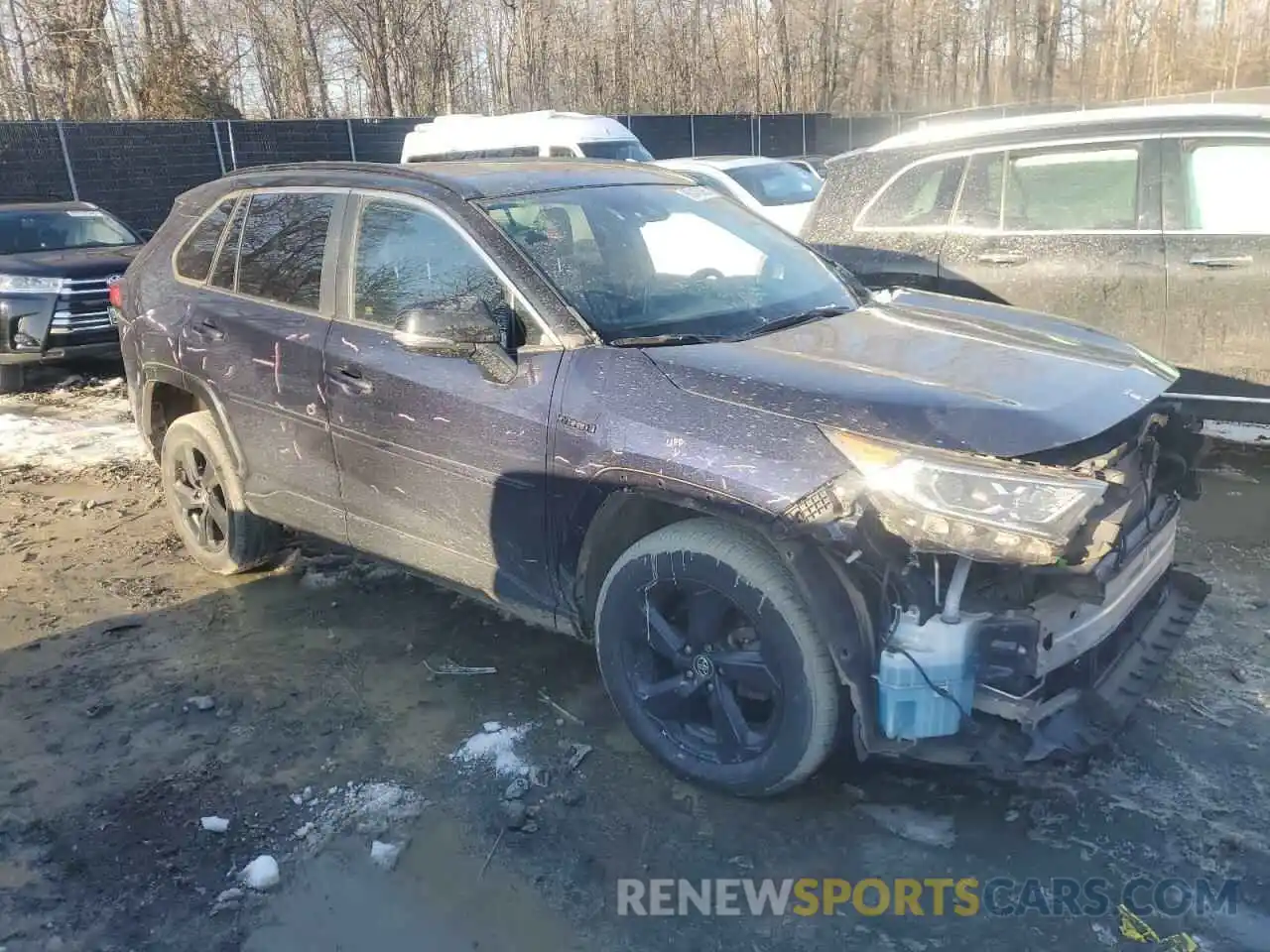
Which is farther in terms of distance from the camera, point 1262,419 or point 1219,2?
point 1219,2

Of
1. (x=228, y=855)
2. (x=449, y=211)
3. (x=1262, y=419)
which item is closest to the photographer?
(x=228, y=855)

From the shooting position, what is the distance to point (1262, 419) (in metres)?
5.18

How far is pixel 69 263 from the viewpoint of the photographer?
9273mm

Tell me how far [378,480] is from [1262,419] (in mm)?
4422

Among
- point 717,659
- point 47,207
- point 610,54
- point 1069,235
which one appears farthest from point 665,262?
point 610,54

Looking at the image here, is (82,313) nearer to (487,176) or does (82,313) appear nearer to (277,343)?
(277,343)

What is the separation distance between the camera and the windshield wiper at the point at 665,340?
3189 millimetres

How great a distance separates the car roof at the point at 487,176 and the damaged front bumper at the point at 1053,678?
→ 223 centimetres

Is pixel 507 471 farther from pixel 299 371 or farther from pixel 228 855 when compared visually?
pixel 228 855

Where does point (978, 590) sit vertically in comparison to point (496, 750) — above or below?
above

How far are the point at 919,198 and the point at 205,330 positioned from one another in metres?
4.00

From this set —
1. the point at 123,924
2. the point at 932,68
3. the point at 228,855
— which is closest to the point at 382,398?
the point at 228,855

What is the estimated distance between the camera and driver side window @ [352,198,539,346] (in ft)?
11.4

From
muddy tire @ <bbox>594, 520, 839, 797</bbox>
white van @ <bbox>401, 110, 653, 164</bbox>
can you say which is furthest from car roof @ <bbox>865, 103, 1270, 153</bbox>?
white van @ <bbox>401, 110, 653, 164</bbox>
